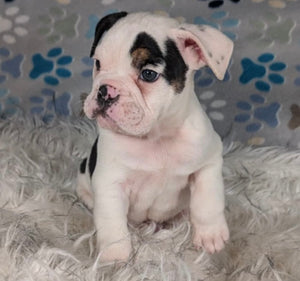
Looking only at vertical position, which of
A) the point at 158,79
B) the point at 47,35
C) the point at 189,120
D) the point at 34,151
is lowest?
the point at 34,151

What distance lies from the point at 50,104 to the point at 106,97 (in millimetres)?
1352

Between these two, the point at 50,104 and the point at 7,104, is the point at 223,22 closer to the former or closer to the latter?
the point at 50,104

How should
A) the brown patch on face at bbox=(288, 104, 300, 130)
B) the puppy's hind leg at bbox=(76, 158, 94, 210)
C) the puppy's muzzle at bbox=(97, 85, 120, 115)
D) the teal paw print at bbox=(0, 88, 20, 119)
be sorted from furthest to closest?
the teal paw print at bbox=(0, 88, 20, 119), the brown patch on face at bbox=(288, 104, 300, 130), the puppy's hind leg at bbox=(76, 158, 94, 210), the puppy's muzzle at bbox=(97, 85, 120, 115)

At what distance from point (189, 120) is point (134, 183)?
26cm

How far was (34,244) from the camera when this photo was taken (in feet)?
6.85

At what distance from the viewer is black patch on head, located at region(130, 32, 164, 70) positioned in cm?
194

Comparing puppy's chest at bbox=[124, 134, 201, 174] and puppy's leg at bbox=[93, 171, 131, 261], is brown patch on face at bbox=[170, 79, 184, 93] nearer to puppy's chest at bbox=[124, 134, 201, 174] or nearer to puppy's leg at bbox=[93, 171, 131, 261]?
puppy's chest at bbox=[124, 134, 201, 174]

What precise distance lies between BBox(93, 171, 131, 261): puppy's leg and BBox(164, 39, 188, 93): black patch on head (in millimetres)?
354

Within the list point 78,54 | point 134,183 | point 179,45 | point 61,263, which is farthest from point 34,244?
point 78,54

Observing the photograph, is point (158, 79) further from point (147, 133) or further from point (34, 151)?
point (34, 151)

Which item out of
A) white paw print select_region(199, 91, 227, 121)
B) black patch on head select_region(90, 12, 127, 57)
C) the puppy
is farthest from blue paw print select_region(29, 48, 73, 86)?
black patch on head select_region(90, 12, 127, 57)

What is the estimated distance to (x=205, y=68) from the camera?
307 centimetres

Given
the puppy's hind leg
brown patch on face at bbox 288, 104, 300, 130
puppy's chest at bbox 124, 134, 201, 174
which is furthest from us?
brown patch on face at bbox 288, 104, 300, 130

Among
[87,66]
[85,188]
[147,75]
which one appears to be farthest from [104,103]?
[87,66]
